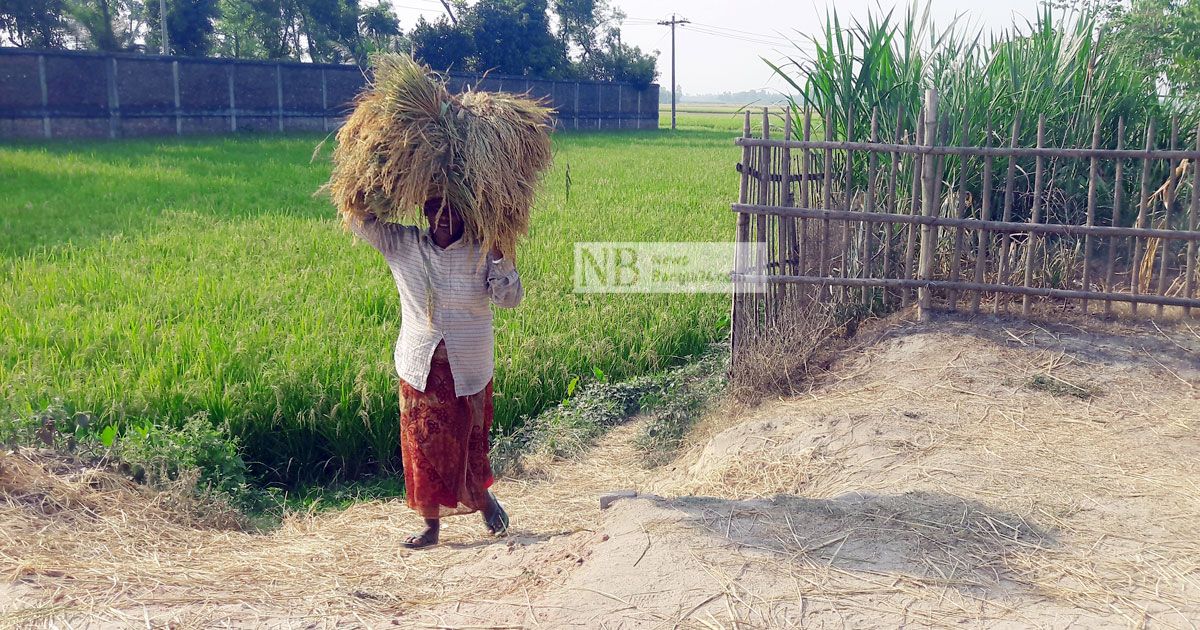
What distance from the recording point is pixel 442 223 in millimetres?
3188

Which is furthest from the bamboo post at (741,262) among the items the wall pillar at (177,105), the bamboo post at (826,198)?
the wall pillar at (177,105)

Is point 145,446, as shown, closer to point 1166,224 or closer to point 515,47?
point 1166,224

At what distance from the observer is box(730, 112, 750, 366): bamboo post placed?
5160 mm

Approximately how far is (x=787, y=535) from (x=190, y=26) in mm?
30013

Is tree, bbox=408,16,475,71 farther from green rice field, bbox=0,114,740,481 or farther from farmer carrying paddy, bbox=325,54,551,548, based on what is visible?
farmer carrying paddy, bbox=325,54,551,548

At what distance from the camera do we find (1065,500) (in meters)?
3.28

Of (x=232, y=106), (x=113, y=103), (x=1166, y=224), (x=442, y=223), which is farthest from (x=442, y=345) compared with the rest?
(x=232, y=106)

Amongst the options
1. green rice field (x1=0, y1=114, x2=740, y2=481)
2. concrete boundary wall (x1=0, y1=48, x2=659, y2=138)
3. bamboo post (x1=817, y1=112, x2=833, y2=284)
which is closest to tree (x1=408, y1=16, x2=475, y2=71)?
concrete boundary wall (x1=0, y1=48, x2=659, y2=138)

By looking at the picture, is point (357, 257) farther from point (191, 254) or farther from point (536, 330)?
point (536, 330)

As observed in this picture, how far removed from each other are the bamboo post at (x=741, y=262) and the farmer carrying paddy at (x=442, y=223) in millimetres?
2037

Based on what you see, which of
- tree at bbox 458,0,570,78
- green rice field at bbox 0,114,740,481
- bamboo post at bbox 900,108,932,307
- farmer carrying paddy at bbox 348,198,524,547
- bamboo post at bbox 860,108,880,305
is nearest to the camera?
farmer carrying paddy at bbox 348,198,524,547

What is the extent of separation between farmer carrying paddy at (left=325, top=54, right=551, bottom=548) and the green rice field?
23 cm

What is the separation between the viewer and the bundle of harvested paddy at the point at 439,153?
10.1 feet

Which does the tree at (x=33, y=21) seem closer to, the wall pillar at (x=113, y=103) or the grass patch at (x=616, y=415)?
the wall pillar at (x=113, y=103)
